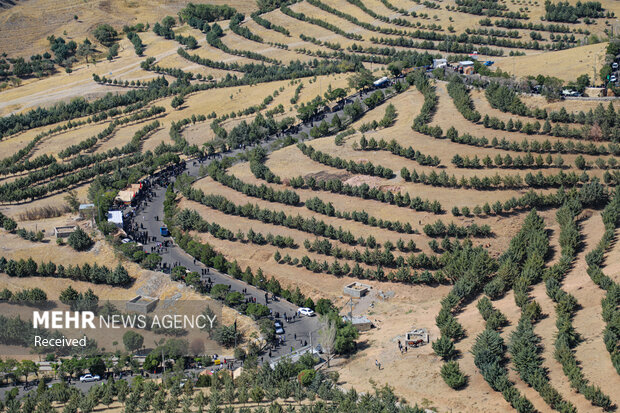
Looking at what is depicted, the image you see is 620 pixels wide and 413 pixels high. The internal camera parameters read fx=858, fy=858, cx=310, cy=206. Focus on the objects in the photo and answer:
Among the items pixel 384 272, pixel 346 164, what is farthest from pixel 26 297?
pixel 346 164

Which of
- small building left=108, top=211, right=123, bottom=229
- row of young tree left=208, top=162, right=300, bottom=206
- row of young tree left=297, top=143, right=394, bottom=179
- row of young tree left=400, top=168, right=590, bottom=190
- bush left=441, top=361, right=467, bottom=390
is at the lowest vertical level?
small building left=108, top=211, right=123, bottom=229

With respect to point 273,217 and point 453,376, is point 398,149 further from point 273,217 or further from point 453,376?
Result: point 453,376

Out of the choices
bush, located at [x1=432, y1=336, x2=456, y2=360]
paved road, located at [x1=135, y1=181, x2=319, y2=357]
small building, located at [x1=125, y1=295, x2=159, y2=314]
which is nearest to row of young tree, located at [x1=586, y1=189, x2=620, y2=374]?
bush, located at [x1=432, y1=336, x2=456, y2=360]

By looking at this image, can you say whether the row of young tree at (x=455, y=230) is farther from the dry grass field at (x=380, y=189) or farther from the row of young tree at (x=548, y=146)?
the row of young tree at (x=548, y=146)

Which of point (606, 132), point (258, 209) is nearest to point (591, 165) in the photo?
point (606, 132)

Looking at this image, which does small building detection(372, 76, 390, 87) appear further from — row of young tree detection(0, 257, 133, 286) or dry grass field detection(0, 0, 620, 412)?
row of young tree detection(0, 257, 133, 286)

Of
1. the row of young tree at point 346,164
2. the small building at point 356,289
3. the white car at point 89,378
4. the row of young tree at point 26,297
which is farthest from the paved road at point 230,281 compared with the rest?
the row of young tree at point 346,164
